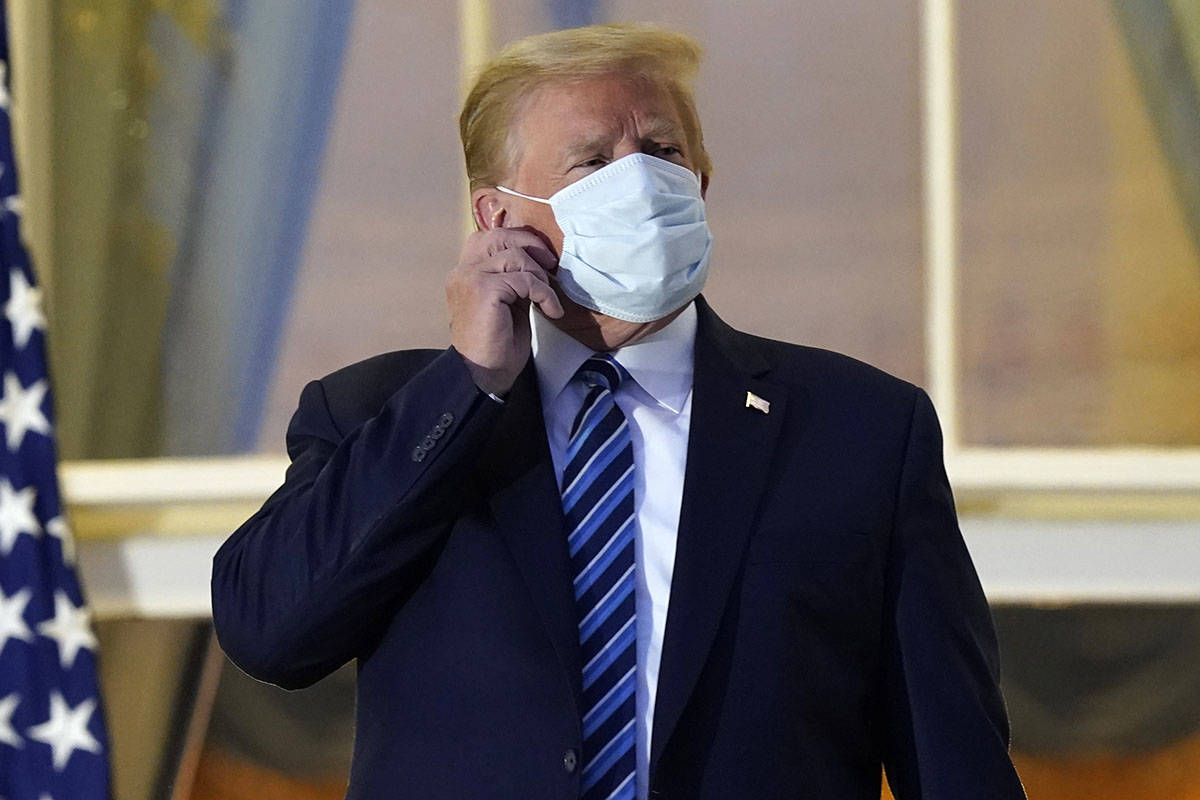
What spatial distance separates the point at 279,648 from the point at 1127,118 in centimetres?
Answer: 273

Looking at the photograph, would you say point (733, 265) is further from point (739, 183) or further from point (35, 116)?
point (35, 116)

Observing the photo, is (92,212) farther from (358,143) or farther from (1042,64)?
(1042,64)

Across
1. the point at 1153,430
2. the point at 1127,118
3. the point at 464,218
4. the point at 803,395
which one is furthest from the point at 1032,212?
the point at 803,395

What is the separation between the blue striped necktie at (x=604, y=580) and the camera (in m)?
1.51

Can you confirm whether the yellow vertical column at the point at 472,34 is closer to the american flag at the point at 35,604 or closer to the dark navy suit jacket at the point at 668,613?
the american flag at the point at 35,604

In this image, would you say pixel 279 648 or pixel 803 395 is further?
pixel 803 395

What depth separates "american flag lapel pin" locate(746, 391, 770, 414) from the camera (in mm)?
1661

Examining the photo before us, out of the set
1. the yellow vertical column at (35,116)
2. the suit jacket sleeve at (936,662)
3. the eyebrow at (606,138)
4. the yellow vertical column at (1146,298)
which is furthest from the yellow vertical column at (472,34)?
the suit jacket sleeve at (936,662)

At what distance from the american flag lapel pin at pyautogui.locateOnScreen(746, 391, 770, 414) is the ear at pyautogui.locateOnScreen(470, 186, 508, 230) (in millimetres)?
349

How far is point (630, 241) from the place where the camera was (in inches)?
65.8

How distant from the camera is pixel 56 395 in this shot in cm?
368

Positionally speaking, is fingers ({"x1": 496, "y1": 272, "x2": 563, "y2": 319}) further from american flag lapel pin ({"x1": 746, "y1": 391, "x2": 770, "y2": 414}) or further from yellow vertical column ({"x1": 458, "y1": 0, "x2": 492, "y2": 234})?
yellow vertical column ({"x1": 458, "y1": 0, "x2": 492, "y2": 234})

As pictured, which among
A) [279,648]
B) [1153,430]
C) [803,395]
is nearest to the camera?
[279,648]

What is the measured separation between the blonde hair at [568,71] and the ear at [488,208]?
0.01m
